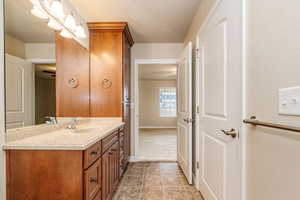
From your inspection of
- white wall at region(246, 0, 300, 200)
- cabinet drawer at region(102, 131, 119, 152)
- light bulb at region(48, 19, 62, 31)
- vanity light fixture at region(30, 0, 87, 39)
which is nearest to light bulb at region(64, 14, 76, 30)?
vanity light fixture at region(30, 0, 87, 39)

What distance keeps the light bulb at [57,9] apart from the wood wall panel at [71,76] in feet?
0.73

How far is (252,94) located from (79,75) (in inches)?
95.1

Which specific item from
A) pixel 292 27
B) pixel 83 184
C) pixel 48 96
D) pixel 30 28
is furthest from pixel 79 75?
pixel 292 27

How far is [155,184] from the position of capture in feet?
8.78

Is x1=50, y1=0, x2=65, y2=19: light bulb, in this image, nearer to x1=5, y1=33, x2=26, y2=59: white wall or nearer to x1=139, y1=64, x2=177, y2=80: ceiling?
x1=5, y1=33, x2=26, y2=59: white wall

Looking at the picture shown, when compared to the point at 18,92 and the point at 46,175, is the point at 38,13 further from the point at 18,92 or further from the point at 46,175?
the point at 46,175

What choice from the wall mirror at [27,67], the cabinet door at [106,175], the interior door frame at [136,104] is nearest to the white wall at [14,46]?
the wall mirror at [27,67]

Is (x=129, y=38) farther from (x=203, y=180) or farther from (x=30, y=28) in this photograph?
(x=203, y=180)

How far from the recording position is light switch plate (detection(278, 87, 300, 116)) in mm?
802

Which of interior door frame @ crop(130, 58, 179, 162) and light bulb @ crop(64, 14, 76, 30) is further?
interior door frame @ crop(130, 58, 179, 162)

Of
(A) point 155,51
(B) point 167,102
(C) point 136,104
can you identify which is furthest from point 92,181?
(B) point 167,102

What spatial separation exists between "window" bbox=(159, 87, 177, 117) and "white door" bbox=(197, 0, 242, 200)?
Answer: 6.54 metres

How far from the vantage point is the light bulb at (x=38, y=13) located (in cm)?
173

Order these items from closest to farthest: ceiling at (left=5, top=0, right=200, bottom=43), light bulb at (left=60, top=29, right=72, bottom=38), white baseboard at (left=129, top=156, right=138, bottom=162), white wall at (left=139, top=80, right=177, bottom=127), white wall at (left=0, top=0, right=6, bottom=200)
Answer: white wall at (left=0, top=0, right=6, bottom=200), ceiling at (left=5, top=0, right=200, bottom=43), light bulb at (left=60, top=29, right=72, bottom=38), white baseboard at (left=129, top=156, right=138, bottom=162), white wall at (left=139, top=80, right=177, bottom=127)
